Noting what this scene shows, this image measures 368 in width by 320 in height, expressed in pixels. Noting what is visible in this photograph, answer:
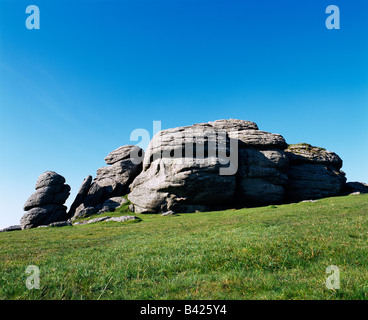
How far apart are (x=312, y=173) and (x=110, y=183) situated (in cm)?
6958

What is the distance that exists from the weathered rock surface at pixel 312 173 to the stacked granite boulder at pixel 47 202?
73271 millimetres

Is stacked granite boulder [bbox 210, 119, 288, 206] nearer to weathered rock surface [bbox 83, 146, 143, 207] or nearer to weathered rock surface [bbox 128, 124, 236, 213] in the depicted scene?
weathered rock surface [bbox 128, 124, 236, 213]

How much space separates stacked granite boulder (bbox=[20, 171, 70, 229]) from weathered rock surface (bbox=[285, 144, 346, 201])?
73.3m

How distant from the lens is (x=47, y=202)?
6938 cm

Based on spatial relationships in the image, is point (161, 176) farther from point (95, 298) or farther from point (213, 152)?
point (95, 298)

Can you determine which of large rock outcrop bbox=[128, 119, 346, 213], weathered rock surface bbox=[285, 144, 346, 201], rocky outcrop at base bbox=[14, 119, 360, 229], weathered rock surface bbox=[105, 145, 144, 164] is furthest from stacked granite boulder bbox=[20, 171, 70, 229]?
weathered rock surface bbox=[285, 144, 346, 201]

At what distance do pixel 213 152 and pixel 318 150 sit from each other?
4289cm

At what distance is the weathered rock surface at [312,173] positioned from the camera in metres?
70.2

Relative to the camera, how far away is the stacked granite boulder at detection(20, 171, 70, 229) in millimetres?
64562

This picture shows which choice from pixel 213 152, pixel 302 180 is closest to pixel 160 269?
pixel 213 152

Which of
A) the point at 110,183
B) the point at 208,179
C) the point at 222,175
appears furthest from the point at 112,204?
the point at 222,175

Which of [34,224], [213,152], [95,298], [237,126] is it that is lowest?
[34,224]
